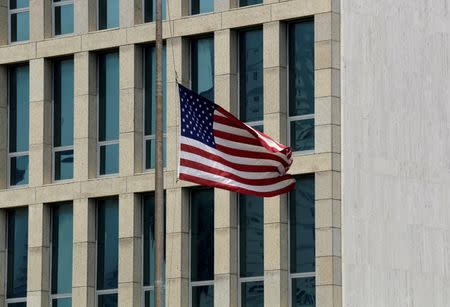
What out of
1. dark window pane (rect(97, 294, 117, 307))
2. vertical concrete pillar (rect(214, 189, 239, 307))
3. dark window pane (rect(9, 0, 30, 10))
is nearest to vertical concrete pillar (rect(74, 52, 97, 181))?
dark window pane (rect(9, 0, 30, 10))

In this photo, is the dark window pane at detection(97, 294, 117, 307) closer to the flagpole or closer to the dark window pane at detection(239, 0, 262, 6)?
the dark window pane at detection(239, 0, 262, 6)

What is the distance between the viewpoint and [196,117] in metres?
32.6

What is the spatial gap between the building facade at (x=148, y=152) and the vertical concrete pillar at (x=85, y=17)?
0.13 feet

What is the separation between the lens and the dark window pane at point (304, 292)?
41.3m

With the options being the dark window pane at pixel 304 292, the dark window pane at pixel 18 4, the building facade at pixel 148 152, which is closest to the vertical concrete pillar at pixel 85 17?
the building facade at pixel 148 152

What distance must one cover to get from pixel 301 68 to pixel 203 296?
18.9 ft

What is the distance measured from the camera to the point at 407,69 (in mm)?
42688

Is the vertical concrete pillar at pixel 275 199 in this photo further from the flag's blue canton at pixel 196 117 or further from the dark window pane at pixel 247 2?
the flag's blue canton at pixel 196 117

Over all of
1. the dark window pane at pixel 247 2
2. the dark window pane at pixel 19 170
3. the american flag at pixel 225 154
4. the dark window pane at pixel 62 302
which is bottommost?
the dark window pane at pixel 62 302

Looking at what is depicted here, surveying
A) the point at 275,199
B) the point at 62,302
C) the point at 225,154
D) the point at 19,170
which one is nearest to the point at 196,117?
the point at 225,154

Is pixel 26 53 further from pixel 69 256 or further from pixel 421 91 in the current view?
pixel 421 91

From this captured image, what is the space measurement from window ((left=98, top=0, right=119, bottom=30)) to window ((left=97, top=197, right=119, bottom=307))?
168 inches

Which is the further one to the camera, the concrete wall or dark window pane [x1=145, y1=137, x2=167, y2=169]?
dark window pane [x1=145, y1=137, x2=167, y2=169]

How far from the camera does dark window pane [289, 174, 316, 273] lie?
41.5 meters
